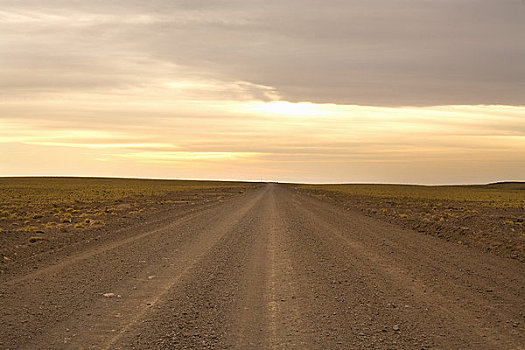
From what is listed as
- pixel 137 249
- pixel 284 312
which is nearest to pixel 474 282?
pixel 284 312

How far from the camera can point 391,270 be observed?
9.41 m

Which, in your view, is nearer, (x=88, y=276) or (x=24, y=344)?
(x=24, y=344)

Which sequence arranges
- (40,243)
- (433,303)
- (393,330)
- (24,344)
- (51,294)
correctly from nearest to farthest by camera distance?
(24,344) < (393,330) < (433,303) < (51,294) < (40,243)

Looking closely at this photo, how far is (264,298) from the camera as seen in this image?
7098 millimetres

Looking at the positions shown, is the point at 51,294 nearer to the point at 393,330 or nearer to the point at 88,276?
the point at 88,276

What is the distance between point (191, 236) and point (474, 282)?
8.95m

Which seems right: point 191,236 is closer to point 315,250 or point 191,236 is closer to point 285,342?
point 315,250

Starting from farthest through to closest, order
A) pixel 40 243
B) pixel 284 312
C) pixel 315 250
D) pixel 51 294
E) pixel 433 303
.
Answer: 1. pixel 40 243
2. pixel 315 250
3. pixel 51 294
4. pixel 433 303
5. pixel 284 312

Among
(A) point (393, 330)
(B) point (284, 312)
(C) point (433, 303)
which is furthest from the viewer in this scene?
(C) point (433, 303)

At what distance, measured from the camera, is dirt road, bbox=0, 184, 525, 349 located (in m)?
5.29

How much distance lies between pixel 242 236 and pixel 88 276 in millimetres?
6524

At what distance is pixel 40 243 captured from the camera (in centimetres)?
1413

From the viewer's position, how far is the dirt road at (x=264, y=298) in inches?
208

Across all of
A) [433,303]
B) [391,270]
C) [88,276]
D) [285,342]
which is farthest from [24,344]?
[391,270]
